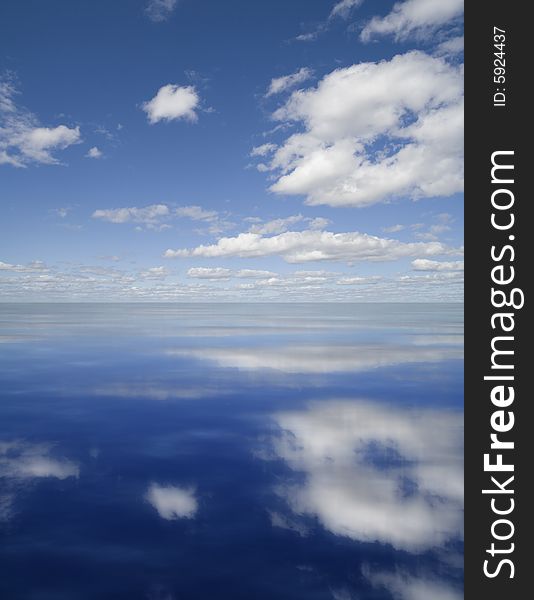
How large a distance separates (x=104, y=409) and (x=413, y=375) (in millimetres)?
28598

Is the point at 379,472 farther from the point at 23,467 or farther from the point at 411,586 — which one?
the point at 23,467

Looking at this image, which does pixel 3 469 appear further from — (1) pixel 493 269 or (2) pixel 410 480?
(1) pixel 493 269

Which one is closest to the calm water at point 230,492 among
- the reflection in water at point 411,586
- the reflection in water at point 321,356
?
the reflection in water at point 411,586

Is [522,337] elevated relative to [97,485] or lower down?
elevated

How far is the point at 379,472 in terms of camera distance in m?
17.6

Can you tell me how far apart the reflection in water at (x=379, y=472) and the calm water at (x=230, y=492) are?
0.08 metres

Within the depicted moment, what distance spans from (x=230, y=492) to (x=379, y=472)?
6678mm

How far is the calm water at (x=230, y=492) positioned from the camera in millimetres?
10758

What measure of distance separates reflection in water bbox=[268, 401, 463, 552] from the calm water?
8 cm

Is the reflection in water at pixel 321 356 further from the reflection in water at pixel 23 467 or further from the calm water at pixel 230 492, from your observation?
the reflection in water at pixel 23 467

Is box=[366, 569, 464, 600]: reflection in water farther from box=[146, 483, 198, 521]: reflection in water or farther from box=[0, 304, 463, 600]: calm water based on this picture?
box=[146, 483, 198, 521]: reflection in water

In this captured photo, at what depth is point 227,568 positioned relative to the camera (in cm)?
1102

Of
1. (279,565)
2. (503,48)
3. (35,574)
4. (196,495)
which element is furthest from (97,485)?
(503,48)

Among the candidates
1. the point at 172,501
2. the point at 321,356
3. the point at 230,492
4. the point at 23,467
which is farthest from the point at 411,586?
the point at 321,356
